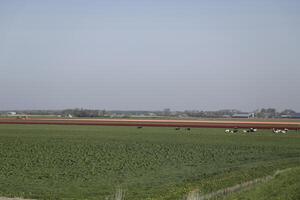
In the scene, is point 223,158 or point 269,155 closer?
point 223,158

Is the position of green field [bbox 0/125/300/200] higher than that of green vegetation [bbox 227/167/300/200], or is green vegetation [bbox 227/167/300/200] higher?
green vegetation [bbox 227/167/300/200]

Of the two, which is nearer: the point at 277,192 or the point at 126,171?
the point at 277,192

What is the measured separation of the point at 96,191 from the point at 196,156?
21126 mm

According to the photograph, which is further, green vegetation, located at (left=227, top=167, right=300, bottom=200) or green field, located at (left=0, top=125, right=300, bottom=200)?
green field, located at (left=0, top=125, right=300, bottom=200)

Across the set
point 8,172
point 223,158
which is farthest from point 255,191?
point 223,158

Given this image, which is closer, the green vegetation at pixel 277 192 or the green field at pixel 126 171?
the green vegetation at pixel 277 192

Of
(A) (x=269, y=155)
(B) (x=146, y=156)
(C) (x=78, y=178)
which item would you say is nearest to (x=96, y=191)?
(C) (x=78, y=178)

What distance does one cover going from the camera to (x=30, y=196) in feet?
67.7

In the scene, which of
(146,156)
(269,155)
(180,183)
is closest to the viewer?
(180,183)

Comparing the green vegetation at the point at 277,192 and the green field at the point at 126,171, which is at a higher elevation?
the green vegetation at the point at 277,192

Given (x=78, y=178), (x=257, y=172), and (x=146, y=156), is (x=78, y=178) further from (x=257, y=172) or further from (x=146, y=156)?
(x=146, y=156)

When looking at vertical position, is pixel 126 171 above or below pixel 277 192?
below

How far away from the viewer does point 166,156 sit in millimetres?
42344

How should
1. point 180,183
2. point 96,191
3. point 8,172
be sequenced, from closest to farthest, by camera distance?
point 96,191 → point 180,183 → point 8,172
